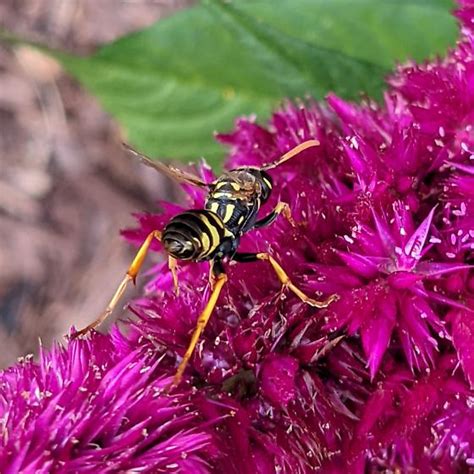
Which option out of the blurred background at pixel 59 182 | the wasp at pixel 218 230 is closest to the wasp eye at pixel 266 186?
the wasp at pixel 218 230

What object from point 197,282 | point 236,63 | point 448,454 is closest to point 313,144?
point 197,282

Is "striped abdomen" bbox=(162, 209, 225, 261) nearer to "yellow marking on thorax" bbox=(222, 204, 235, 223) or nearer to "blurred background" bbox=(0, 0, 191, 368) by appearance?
"yellow marking on thorax" bbox=(222, 204, 235, 223)

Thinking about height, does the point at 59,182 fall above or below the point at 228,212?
below

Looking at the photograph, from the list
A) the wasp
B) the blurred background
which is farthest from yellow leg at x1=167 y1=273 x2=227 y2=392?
the blurred background

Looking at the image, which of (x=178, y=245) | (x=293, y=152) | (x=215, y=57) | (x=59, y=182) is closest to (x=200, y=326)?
(x=178, y=245)

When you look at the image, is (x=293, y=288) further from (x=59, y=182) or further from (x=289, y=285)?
(x=59, y=182)

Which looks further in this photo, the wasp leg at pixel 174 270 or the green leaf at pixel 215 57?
the green leaf at pixel 215 57

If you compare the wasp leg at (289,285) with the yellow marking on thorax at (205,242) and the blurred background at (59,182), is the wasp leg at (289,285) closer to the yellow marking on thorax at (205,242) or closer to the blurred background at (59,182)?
the yellow marking on thorax at (205,242)
